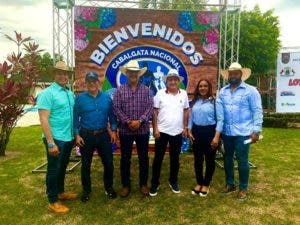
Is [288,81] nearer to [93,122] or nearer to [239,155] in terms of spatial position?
[239,155]

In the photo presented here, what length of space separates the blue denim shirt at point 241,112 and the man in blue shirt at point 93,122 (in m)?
1.59

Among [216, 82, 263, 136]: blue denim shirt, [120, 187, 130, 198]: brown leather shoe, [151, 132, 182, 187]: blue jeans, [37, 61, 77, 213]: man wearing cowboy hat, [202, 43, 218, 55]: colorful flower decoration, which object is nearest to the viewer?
[37, 61, 77, 213]: man wearing cowboy hat

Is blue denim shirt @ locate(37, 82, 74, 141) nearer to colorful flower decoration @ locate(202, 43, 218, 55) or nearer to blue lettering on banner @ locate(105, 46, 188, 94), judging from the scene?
blue lettering on banner @ locate(105, 46, 188, 94)

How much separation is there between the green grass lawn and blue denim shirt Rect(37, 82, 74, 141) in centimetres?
111

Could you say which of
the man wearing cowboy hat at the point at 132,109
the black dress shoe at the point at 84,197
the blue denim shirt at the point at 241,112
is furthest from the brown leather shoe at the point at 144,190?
the blue denim shirt at the point at 241,112

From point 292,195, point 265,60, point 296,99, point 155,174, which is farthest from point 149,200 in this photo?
point 265,60

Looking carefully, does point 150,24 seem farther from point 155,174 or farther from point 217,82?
point 155,174

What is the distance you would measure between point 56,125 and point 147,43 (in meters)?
3.43

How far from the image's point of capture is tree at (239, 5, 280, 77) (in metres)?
30.0

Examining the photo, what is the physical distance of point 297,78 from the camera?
14.5 metres

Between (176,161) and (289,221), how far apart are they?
176cm

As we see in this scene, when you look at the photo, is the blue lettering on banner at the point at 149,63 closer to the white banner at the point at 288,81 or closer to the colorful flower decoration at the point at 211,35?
the colorful flower decoration at the point at 211,35

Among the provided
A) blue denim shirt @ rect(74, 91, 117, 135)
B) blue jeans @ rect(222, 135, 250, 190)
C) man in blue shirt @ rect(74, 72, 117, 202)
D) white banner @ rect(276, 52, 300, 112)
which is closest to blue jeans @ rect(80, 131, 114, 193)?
man in blue shirt @ rect(74, 72, 117, 202)

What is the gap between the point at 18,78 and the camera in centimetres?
860
